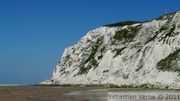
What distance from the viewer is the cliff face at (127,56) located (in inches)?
3553

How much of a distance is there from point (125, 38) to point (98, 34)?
76.1 ft

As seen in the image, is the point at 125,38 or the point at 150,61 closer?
the point at 150,61

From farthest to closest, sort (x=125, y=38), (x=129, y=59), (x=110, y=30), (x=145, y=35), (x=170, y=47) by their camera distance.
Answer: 1. (x=110, y=30)
2. (x=125, y=38)
3. (x=145, y=35)
4. (x=129, y=59)
5. (x=170, y=47)

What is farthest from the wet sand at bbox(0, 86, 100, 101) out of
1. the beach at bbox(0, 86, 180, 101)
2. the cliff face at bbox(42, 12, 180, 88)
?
the cliff face at bbox(42, 12, 180, 88)

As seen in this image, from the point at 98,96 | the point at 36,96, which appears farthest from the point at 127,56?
the point at 98,96

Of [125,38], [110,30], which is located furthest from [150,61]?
[110,30]

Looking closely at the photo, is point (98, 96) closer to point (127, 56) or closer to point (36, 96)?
point (36, 96)

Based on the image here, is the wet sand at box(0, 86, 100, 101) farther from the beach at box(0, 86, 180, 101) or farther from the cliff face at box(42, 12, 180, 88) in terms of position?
the cliff face at box(42, 12, 180, 88)

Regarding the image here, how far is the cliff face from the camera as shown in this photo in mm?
90250

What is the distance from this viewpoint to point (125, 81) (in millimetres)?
100250

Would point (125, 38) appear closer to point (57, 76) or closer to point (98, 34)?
point (98, 34)

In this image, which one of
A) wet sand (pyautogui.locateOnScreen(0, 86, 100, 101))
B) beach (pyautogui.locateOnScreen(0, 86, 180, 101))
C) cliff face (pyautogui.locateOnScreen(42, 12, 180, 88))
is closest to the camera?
beach (pyautogui.locateOnScreen(0, 86, 180, 101))

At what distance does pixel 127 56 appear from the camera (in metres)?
111

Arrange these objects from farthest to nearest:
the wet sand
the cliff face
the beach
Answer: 1. the cliff face
2. the wet sand
3. the beach
